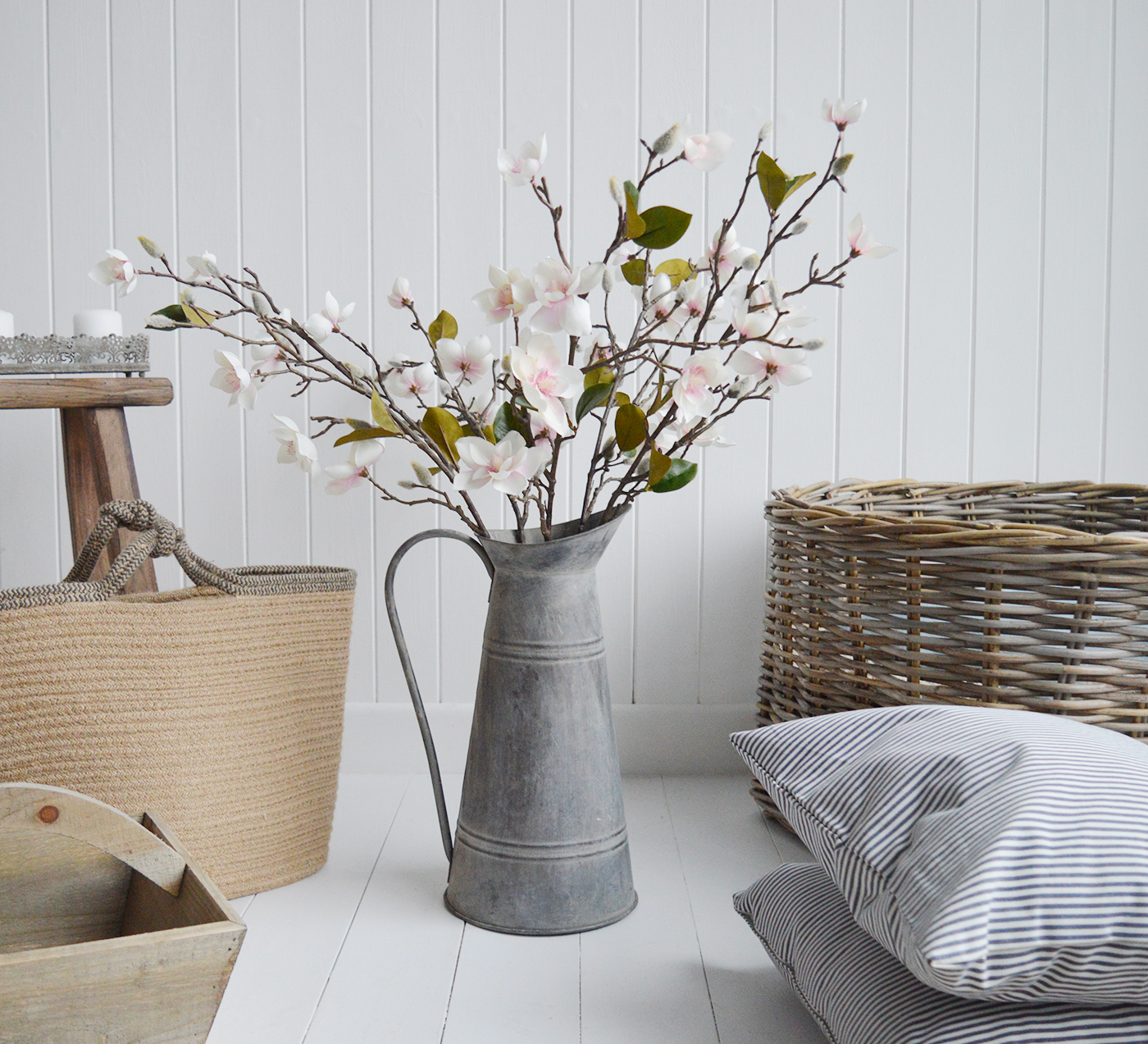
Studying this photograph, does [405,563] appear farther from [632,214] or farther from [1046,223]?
[1046,223]

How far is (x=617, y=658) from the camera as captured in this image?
4.94 feet

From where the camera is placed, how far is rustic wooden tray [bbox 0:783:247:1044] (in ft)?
2.02

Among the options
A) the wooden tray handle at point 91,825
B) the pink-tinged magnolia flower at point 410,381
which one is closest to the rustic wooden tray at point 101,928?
the wooden tray handle at point 91,825

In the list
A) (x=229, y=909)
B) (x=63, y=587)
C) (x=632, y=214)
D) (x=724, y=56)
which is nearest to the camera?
(x=229, y=909)

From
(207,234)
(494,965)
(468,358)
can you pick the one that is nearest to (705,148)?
(468,358)

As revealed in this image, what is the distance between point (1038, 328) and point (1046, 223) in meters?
0.15

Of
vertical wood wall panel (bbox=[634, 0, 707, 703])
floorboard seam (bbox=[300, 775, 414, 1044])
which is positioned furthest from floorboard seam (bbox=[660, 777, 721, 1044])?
floorboard seam (bbox=[300, 775, 414, 1044])

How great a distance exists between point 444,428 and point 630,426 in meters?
0.16

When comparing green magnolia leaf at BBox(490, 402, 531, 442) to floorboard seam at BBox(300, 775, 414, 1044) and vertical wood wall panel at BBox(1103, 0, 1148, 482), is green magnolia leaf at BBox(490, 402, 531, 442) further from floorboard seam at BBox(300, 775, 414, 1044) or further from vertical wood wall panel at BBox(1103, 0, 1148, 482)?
vertical wood wall panel at BBox(1103, 0, 1148, 482)

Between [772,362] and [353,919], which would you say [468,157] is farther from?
[353,919]

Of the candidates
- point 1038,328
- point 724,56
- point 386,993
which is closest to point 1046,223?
point 1038,328

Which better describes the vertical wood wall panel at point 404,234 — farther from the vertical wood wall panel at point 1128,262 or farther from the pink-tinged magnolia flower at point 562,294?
the vertical wood wall panel at point 1128,262

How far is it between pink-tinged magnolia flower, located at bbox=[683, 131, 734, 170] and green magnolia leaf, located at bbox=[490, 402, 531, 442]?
10.5 inches

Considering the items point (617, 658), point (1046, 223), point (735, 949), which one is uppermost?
point (1046, 223)
